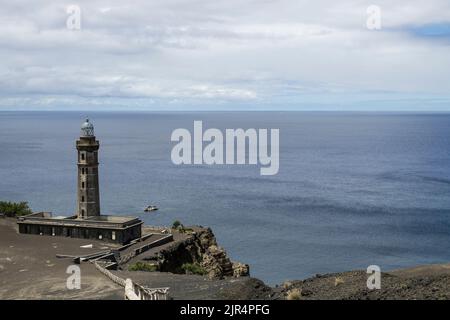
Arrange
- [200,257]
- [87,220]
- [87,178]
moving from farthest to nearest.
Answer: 1. [200,257]
2. [87,178]
3. [87,220]

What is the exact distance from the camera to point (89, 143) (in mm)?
59750

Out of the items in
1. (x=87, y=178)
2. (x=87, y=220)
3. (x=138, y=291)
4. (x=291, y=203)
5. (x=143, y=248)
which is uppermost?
(x=87, y=178)

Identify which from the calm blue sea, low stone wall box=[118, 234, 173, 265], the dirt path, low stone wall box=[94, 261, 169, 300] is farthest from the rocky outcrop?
low stone wall box=[94, 261, 169, 300]

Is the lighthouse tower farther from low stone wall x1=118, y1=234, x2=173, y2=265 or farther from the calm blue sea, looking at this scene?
the calm blue sea

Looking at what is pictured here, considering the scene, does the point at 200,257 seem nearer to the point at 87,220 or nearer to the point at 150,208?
the point at 87,220

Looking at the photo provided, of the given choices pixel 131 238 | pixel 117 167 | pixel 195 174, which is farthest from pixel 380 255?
pixel 117 167

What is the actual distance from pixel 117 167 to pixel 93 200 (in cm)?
11362

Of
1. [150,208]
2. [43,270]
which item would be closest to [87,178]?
[43,270]

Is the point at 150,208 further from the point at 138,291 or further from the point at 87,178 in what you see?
the point at 138,291

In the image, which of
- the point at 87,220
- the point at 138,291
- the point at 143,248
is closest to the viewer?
the point at 138,291

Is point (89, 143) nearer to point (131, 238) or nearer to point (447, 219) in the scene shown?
point (131, 238)

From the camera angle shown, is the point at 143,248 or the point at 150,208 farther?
the point at 150,208

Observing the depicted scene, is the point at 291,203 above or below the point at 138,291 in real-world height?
below
